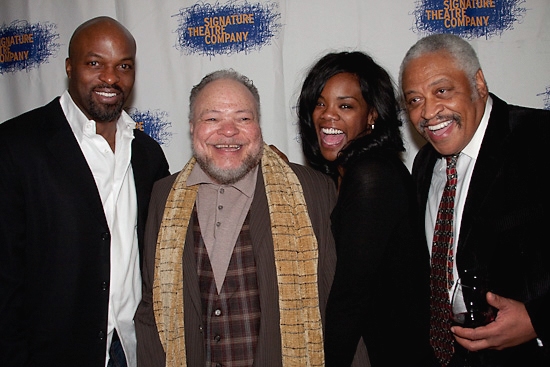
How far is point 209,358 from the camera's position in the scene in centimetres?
170

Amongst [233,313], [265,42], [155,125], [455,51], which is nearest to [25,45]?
[155,125]

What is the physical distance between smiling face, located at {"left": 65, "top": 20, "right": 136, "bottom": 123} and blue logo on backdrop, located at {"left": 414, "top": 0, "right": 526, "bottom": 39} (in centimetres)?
175

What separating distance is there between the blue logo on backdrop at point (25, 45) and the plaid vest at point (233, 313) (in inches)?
86.1

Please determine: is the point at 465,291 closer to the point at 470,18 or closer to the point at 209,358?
the point at 209,358

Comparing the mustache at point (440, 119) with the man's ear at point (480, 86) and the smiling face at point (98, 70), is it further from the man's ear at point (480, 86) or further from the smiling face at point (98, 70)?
the smiling face at point (98, 70)

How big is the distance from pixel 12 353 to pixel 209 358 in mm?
747

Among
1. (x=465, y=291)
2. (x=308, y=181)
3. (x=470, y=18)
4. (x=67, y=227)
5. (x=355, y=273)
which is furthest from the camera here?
(x=470, y=18)

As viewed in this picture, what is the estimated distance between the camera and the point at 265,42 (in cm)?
284

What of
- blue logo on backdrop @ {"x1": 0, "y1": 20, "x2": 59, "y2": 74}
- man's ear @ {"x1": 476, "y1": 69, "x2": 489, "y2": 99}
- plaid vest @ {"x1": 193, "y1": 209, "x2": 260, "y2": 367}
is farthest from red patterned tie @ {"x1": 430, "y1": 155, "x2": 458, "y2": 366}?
blue logo on backdrop @ {"x1": 0, "y1": 20, "x2": 59, "y2": 74}

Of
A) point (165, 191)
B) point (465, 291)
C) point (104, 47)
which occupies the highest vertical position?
point (104, 47)

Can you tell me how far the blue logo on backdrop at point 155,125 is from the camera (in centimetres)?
297

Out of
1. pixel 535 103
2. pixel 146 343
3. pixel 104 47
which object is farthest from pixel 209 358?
pixel 535 103

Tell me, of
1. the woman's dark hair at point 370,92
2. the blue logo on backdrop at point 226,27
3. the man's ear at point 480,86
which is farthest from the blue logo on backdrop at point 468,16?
the man's ear at point 480,86

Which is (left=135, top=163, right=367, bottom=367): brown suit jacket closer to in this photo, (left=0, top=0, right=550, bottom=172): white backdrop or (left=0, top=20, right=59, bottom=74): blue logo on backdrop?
(left=0, top=0, right=550, bottom=172): white backdrop
